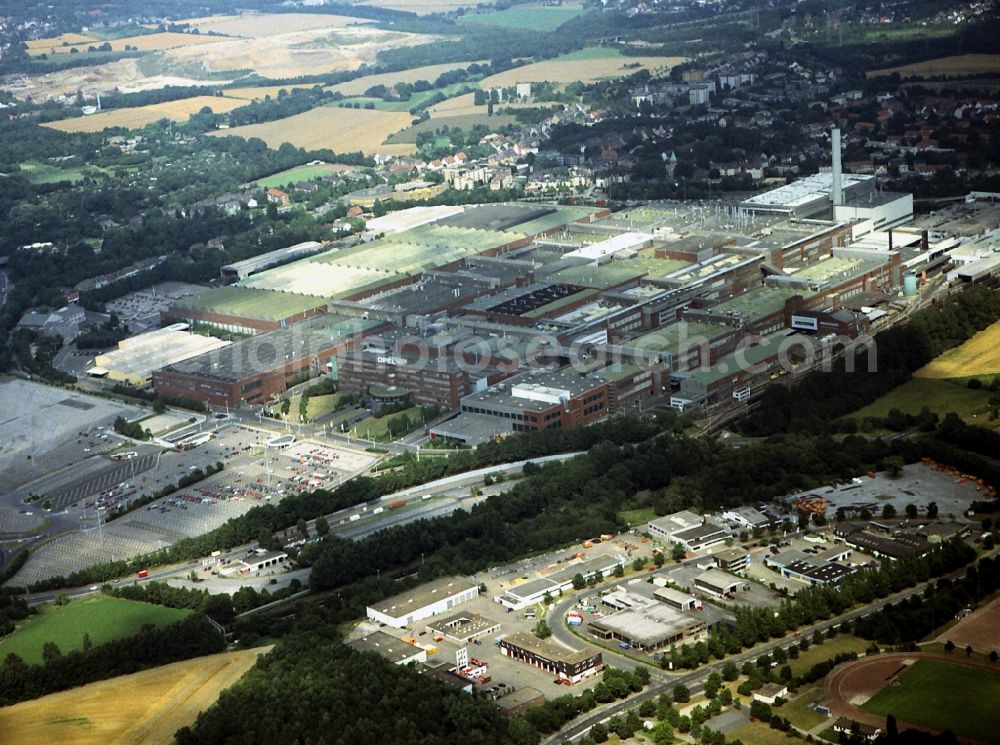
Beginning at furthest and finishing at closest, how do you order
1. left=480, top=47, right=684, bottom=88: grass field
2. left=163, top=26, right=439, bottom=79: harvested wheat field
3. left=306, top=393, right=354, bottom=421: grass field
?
left=163, top=26, right=439, bottom=79: harvested wheat field, left=480, top=47, right=684, bottom=88: grass field, left=306, top=393, right=354, bottom=421: grass field

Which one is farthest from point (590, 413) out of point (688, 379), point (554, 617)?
point (554, 617)

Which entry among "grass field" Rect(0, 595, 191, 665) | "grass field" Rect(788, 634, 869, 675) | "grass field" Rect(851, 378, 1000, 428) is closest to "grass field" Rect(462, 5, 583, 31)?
"grass field" Rect(851, 378, 1000, 428)

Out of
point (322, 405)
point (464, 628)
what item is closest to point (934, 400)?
point (322, 405)

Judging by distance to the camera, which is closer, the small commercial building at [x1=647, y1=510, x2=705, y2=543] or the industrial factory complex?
the small commercial building at [x1=647, y1=510, x2=705, y2=543]

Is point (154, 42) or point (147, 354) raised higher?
point (154, 42)

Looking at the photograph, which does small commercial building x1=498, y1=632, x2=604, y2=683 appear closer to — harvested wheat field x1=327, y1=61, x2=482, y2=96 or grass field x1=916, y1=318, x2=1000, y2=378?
grass field x1=916, y1=318, x2=1000, y2=378

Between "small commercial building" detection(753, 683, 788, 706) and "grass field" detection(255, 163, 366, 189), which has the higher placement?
"grass field" detection(255, 163, 366, 189)

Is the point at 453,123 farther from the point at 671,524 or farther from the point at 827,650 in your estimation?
the point at 827,650
